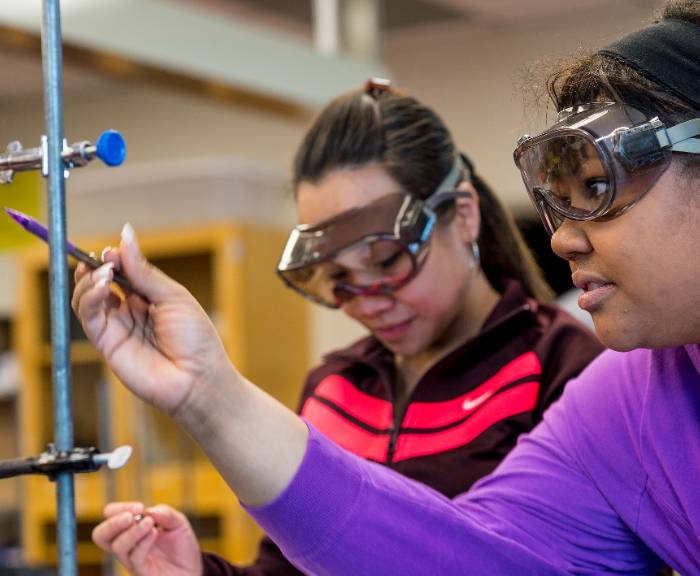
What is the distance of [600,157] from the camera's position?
42.8 inches

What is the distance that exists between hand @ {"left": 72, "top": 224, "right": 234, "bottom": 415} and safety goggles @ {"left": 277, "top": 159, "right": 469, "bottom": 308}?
2.25 ft

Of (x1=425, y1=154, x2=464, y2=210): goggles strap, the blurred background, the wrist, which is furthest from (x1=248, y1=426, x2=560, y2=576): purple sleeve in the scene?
the blurred background

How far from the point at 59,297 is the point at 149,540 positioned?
56 centimetres

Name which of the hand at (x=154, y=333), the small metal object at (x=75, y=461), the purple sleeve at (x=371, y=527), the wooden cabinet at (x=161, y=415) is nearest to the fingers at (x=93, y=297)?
the hand at (x=154, y=333)

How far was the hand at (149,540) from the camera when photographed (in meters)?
1.38

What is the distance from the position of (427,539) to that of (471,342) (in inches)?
18.8

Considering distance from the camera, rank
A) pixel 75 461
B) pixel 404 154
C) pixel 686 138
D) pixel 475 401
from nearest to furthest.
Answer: pixel 75 461, pixel 686 138, pixel 475 401, pixel 404 154

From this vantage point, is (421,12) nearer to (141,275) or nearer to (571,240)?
(571,240)

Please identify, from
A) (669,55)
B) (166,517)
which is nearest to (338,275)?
(166,517)

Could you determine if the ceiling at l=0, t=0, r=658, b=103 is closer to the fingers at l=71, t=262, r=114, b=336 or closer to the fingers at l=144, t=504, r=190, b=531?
the fingers at l=144, t=504, r=190, b=531

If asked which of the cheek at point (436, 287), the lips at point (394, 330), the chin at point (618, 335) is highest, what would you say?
the cheek at point (436, 287)

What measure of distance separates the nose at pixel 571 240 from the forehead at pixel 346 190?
21.8 inches

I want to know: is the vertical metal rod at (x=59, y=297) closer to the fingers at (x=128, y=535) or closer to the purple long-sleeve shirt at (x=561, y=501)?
the purple long-sleeve shirt at (x=561, y=501)

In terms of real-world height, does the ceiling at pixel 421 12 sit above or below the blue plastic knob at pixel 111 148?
above
